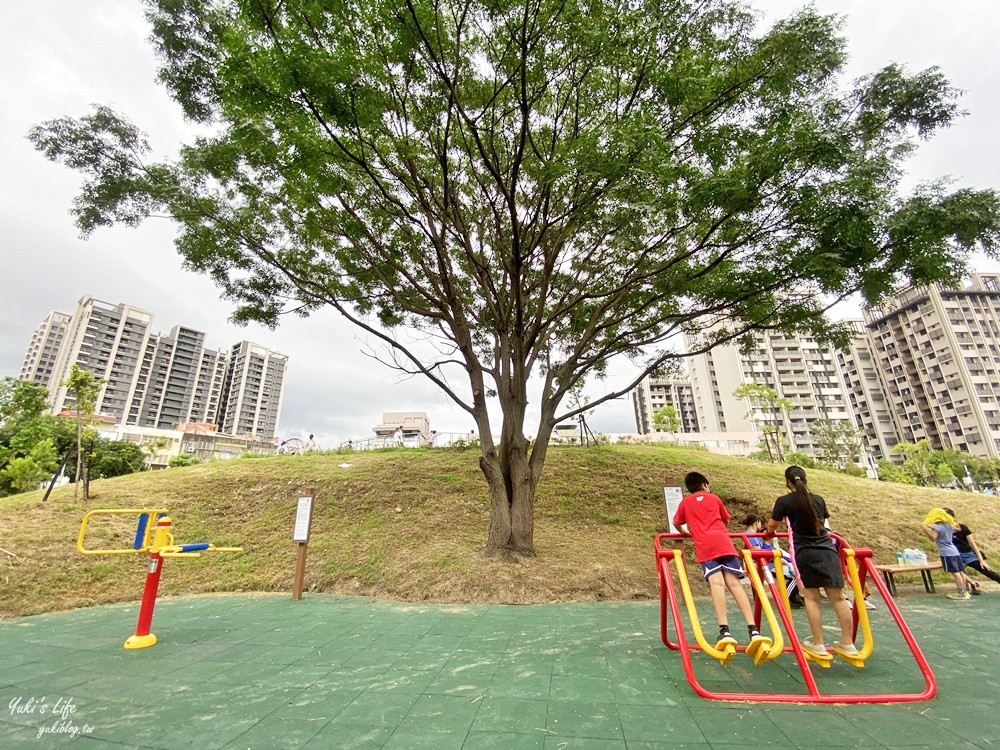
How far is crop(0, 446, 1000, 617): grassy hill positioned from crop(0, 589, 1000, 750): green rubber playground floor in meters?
1.66

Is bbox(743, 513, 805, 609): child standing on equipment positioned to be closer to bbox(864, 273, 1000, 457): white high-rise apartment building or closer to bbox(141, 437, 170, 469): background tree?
bbox(141, 437, 170, 469): background tree

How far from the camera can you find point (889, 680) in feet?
11.0

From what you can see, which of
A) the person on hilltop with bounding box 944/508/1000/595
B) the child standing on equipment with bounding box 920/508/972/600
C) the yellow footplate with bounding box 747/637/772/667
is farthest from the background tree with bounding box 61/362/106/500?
the person on hilltop with bounding box 944/508/1000/595

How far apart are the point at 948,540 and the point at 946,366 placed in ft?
271

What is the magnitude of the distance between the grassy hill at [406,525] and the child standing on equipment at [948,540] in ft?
7.89

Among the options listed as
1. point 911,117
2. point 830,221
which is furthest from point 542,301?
point 911,117

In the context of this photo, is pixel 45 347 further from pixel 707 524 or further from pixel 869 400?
pixel 869 400

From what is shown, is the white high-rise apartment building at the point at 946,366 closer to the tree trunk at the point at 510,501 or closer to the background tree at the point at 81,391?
the tree trunk at the point at 510,501

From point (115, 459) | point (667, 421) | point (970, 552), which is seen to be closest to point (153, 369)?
point (115, 459)

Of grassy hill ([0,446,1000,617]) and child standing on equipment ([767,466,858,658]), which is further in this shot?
grassy hill ([0,446,1000,617])

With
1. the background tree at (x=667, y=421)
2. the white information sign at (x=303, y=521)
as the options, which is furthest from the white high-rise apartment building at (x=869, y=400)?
the white information sign at (x=303, y=521)

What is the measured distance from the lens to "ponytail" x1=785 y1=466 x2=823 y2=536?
379 centimetres

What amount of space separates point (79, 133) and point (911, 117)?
12.9 m

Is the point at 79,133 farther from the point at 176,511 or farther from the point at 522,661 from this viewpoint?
the point at 522,661
